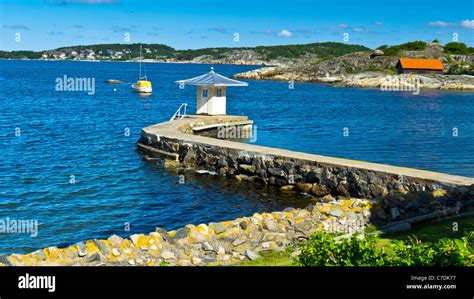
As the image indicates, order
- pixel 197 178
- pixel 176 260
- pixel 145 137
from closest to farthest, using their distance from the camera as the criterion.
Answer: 1. pixel 176 260
2. pixel 197 178
3. pixel 145 137

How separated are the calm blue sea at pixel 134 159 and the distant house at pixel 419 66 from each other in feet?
220

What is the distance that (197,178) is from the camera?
29172mm

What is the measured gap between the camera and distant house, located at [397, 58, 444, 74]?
136 m

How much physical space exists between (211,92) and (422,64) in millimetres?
105544

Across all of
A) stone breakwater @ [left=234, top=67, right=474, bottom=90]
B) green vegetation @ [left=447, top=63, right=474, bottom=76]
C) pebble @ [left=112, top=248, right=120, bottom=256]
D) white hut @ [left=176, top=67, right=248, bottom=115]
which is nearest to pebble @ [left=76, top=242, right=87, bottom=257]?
pebble @ [left=112, top=248, right=120, bottom=256]

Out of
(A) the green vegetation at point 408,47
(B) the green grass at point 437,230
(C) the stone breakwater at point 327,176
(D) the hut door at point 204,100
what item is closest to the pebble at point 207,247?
(B) the green grass at point 437,230

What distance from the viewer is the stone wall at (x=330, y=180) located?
19656 millimetres

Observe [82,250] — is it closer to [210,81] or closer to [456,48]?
[210,81]

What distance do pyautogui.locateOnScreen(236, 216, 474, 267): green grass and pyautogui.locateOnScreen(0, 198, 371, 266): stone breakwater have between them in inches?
17.2

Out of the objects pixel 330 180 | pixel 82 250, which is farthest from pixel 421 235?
pixel 330 180
